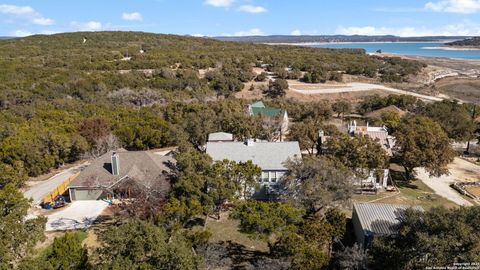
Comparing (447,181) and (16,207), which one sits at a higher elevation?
(16,207)

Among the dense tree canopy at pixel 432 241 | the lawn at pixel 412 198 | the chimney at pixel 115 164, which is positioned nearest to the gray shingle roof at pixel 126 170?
the chimney at pixel 115 164

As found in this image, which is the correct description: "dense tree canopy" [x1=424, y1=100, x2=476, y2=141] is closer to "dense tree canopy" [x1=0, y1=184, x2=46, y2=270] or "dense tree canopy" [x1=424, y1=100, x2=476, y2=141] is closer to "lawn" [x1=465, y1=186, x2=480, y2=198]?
"lawn" [x1=465, y1=186, x2=480, y2=198]

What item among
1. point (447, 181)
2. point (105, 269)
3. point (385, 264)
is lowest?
point (447, 181)

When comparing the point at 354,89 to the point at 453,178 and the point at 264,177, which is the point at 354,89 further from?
the point at 264,177

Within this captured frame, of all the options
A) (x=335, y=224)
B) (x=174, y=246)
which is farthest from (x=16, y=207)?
(x=335, y=224)

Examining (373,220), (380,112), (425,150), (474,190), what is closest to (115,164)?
(373,220)

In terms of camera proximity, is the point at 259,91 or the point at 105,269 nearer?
the point at 105,269

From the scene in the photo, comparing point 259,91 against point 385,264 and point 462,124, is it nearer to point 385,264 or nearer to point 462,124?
point 462,124

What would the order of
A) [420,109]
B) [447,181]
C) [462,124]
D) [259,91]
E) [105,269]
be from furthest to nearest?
[259,91] → [420,109] → [462,124] → [447,181] → [105,269]
